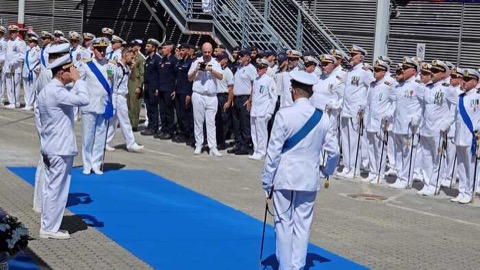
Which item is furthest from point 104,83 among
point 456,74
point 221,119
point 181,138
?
point 181,138

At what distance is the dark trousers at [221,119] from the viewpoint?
20.3 m

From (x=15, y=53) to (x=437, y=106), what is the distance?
1448 cm

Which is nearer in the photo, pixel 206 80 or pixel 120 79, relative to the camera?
pixel 120 79

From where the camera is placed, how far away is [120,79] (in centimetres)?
1759

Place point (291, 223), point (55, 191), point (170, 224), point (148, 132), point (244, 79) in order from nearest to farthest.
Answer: point (291, 223) < point (55, 191) < point (170, 224) < point (244, 79) < point (148, 132)

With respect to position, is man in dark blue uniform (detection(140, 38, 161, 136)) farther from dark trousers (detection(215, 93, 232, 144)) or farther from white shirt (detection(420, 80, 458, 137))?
white shirt (detection(420, 80, 458, 137))

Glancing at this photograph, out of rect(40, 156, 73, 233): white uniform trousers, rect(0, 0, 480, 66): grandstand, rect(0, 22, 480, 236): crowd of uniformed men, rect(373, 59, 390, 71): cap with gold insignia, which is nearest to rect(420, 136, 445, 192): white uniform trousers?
rect(0, 22, 480, 236): crowd of uniformed men

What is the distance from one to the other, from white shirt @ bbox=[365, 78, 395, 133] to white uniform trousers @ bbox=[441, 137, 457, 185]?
116 centimetres

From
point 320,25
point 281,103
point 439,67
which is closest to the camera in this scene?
point 439,67

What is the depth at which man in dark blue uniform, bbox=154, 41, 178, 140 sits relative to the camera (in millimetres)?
21391

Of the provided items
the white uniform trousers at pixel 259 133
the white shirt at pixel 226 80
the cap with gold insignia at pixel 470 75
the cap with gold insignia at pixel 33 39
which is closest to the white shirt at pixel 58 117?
the cap with gold insignia at pixel 470 75

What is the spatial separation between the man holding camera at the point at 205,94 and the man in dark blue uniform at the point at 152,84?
247cm

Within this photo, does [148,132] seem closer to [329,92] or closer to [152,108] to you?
[152,108]

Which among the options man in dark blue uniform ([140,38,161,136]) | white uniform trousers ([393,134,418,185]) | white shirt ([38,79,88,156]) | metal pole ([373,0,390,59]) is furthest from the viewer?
metal pole ([373,0,390,59])
